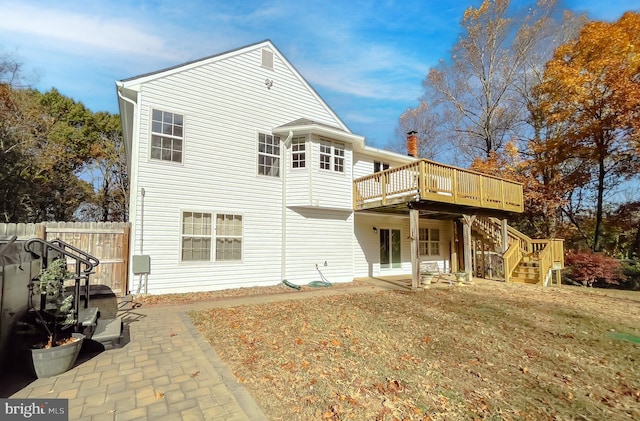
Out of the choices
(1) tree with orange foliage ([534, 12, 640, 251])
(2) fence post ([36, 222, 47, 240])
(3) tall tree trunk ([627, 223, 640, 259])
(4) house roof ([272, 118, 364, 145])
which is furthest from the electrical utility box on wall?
(3) tall tree trunk ([627, 223, 640, 259])

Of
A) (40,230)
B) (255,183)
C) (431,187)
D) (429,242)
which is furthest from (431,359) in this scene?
(429,242)

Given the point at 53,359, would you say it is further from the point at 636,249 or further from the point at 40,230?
the point at 636,249

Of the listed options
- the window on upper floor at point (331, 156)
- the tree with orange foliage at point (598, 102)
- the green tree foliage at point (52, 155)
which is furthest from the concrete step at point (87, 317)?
the tree with orange foliage at point (598, 102)

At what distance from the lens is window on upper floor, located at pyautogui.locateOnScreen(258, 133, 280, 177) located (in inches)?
428

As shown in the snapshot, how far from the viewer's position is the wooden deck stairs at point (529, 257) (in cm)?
1227

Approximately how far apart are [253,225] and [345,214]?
12.8ft

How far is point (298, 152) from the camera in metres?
11.3

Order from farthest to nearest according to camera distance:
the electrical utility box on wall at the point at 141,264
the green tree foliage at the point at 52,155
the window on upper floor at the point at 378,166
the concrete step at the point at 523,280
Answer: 1. the green tree foliage at the point at 52,155
2. the window on upper floor at the point at 378,166
3. the concrete step at the point at 523,280
4. the electrical utility box on wall at the point at 141,264

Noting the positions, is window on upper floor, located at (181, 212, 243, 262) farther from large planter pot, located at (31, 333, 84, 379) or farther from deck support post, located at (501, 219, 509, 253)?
deck support post, located at (501, 219, 509, 253)

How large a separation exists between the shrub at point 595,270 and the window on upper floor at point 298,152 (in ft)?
43.4

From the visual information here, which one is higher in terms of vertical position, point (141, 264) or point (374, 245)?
point (374, 245)

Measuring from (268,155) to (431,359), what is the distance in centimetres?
860

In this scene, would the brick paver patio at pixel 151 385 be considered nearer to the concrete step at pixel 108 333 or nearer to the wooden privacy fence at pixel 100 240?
the concrete step at pixel 108 333

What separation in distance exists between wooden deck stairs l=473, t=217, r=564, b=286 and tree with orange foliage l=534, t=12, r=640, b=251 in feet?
20.4
